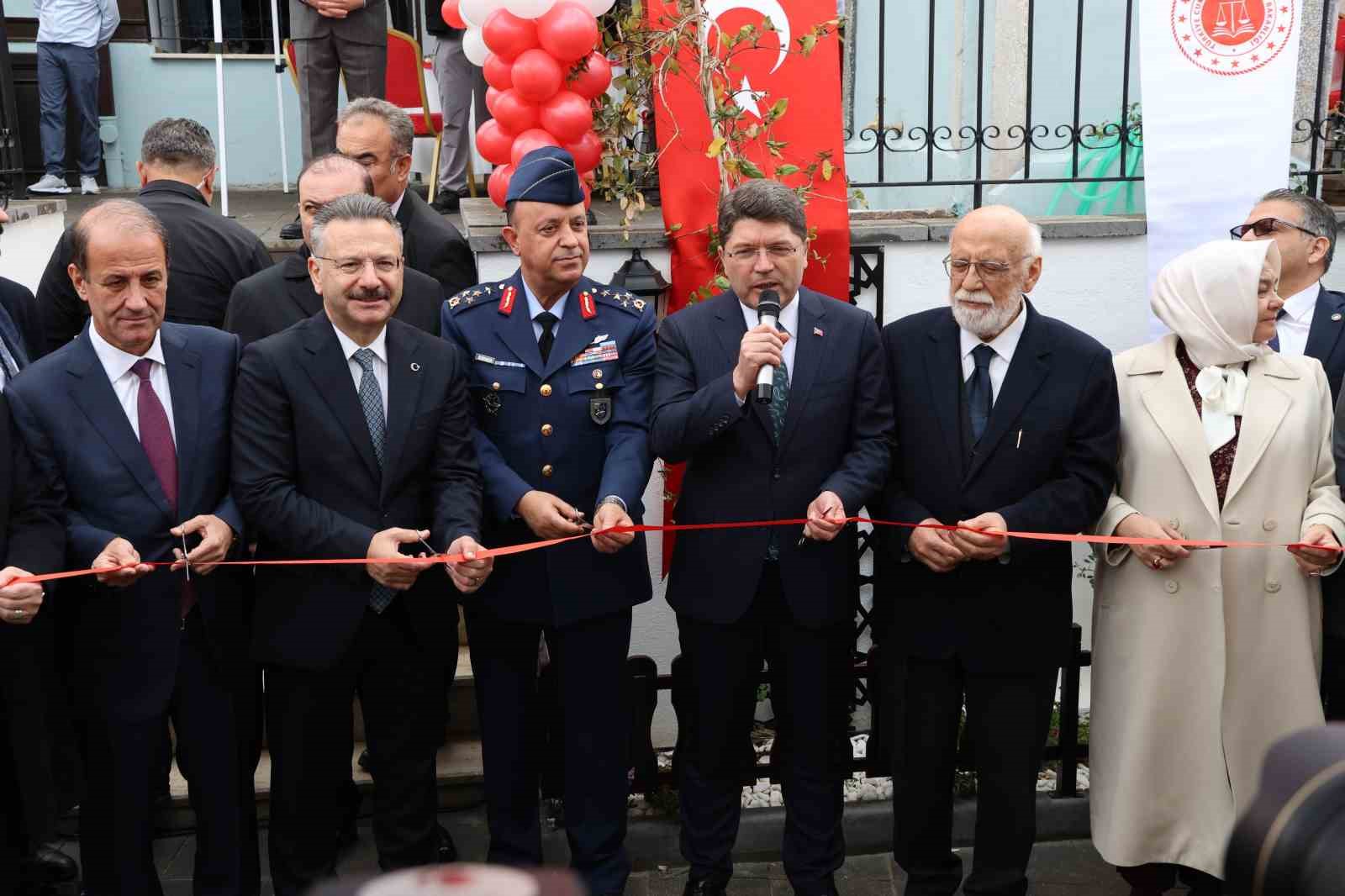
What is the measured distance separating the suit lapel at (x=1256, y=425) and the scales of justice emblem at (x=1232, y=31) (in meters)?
2.37

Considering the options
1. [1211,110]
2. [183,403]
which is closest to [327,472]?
[183,403]

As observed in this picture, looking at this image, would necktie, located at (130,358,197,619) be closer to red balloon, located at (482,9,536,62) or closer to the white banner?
red balloon, located at (482,9,536,62)

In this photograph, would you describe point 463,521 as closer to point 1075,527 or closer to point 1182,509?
point 1075,527

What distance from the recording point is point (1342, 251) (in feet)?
20.9

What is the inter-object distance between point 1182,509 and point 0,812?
335cm

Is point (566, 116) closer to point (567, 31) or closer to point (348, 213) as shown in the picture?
point (567, 31)

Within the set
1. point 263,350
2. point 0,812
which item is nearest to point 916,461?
point 263,350

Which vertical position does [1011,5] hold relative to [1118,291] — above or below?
above

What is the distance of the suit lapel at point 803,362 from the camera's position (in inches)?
160

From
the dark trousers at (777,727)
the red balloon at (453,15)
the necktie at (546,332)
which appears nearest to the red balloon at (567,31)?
the red balloon at (453,15)

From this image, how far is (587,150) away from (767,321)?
2.15 m

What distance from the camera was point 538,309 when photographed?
166 inches

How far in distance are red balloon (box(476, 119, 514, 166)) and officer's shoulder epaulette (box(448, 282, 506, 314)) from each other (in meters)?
1.49

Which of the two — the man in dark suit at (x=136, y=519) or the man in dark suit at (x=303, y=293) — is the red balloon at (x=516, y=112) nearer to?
the man in dark suit at (x=303, y=293)
